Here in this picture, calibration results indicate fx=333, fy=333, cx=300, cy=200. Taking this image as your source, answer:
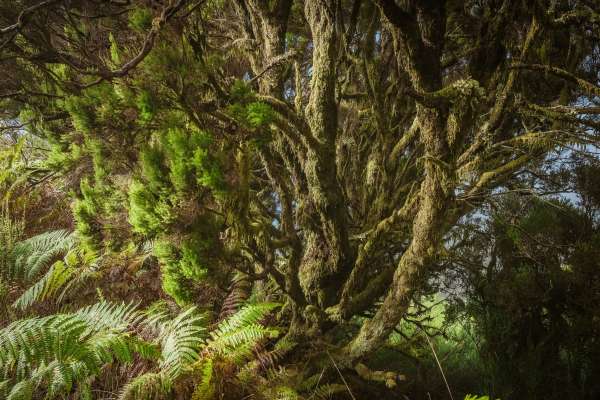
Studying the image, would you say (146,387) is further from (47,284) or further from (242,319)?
(47,284)

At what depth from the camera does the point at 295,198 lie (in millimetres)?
2814

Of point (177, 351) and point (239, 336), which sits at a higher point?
point (239, 336)

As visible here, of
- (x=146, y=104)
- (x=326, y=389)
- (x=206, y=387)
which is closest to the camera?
(x=146, y=104)

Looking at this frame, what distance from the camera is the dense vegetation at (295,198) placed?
1.61 meters

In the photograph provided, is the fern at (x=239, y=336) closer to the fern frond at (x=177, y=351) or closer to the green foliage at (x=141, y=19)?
the fern frond at (x=177, y=351)

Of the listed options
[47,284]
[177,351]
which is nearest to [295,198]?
[177,351]

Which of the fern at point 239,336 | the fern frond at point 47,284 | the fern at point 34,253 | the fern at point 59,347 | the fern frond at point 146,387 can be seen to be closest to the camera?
the fern at point 59,347

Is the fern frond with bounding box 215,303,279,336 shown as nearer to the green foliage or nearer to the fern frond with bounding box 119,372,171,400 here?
the fern frond with bounding box 119,372,171,400

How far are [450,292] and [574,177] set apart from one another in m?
1.78

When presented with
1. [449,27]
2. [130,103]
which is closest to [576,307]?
[449,27]

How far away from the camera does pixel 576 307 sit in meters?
3.10

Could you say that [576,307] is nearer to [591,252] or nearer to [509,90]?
[591,252]

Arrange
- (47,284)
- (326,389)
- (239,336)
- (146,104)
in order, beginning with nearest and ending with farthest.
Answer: (146,104)
(239,336)
(326,389)
(47,284)

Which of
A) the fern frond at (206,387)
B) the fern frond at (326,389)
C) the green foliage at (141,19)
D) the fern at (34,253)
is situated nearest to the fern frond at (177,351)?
the fern frond at (206,387)
